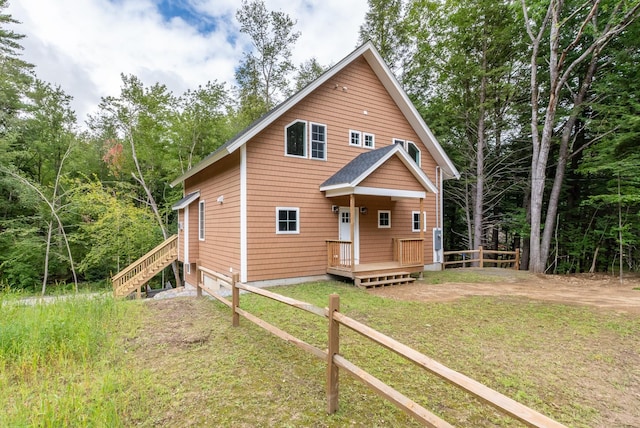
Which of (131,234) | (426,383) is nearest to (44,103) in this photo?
(131,234)

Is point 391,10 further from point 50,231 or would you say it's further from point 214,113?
point 50,231

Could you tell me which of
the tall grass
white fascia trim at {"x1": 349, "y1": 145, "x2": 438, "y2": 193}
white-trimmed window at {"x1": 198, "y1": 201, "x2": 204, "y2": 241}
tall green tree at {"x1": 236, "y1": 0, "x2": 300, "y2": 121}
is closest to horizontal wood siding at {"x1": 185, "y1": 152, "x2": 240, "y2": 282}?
white-trimmed window at {"x1": 198, "y1": 201, "x2": 204, "y2": 241}

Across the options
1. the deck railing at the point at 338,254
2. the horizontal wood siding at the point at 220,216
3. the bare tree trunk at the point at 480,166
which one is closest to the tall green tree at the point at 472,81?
the bare tree trunk at the point at 480,166

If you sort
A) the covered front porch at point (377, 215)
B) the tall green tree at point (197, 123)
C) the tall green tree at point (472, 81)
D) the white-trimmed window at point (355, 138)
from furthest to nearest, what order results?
1. the tall green tree at point (197, 123)
2. the tall green tree at point (472, 81)
3. the white-trimmed window at point (355, 138)
4. the covered front porch at point (377, 215)

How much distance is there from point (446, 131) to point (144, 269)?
52.2ft

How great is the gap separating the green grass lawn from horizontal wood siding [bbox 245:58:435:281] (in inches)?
116

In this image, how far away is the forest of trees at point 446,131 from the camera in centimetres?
1120

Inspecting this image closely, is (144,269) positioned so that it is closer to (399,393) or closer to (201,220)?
(201,220)

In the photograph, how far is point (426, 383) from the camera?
310 centimetres

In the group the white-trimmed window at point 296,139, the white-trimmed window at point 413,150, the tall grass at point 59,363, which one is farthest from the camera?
the white-trimmed window at point 413,150

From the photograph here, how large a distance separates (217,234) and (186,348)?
6.24 meters

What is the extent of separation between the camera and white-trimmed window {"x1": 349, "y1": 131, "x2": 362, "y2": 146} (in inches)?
400

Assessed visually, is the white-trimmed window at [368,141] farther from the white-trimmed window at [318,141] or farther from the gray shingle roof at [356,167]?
the white-trimmed window at [318,141]

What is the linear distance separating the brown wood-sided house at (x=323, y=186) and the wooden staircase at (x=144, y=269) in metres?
1.84
